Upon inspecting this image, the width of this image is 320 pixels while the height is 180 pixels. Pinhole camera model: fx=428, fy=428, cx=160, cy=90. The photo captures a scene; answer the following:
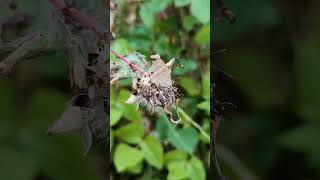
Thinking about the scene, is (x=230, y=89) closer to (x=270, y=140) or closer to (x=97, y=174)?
(x=270, y=140)

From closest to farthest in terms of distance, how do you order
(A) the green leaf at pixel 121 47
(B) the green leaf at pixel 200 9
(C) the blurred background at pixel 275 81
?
(C) the blurred background at pixel 275 81, (A) the green leaf at pixel 121 47, (B) the green leaf at pixel 200 9

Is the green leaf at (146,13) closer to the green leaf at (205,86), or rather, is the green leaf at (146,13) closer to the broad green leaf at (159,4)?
the broad green leaf at (159,4)

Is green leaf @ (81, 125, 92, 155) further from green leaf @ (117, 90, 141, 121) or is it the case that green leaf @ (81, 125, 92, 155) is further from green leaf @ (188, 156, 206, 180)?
green leaf @ (188, 156, 206, 180)

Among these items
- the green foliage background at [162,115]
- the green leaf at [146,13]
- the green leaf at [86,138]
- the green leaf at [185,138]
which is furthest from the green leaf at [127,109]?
the green leaf at [86,138]

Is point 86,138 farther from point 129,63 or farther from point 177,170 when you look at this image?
point 177,170

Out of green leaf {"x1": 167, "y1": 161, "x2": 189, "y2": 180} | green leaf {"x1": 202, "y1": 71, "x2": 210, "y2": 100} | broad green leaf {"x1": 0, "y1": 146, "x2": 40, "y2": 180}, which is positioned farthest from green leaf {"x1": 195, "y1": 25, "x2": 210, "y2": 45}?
broad green leaf {"x1": 0, "y1": 146, "x2": 40, "y2": 180}

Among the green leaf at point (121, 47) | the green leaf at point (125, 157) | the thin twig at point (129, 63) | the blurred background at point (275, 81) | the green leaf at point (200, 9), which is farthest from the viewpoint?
the green leaf at point (125, 157)

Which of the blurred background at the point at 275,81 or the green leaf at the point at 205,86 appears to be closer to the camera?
the blurred background at the point at 275,81
